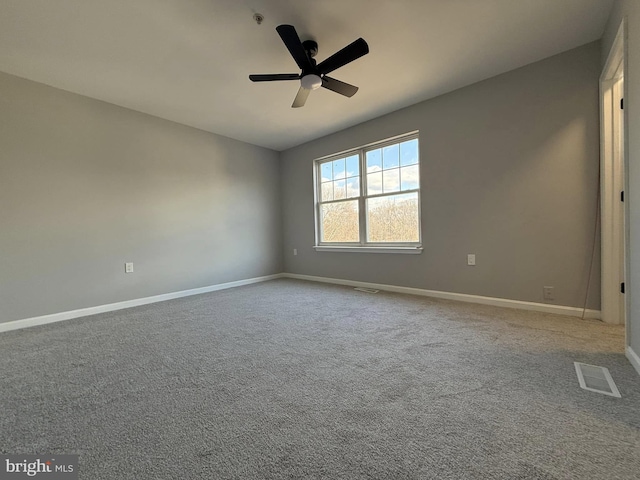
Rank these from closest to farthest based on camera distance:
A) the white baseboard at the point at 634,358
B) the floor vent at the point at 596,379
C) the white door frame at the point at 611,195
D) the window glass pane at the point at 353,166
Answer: the floor vent at the point at 596,379 → the white baseboard at the point at 634,358 → the white door frame at the point at 611,195 → the window glass pane at the point at 353,166

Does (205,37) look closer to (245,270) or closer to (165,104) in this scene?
(165,104)

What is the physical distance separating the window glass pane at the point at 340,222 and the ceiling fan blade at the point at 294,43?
2391mm

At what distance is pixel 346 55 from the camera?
207 cm

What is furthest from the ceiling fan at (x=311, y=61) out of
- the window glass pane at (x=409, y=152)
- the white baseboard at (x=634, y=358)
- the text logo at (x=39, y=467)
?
the white baseboard at (x=634, y=358)

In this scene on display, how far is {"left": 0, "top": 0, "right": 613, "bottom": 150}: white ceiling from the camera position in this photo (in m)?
1.95

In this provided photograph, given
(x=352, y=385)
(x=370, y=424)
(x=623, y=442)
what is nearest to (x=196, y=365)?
(x=352, y=385)

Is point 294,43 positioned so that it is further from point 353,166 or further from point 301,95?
point 353,166

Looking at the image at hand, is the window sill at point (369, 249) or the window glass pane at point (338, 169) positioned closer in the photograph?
the window sill at point (369, 249)

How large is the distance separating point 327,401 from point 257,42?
8.93ft

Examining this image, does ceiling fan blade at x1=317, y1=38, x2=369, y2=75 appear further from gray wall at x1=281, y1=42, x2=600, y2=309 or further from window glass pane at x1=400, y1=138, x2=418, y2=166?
window glass pane at x1=400, y1=138, x2=418, y2=166

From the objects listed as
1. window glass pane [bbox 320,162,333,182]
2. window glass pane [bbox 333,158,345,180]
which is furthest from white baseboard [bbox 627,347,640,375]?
window glass pane [bbox 320,162,333,182]

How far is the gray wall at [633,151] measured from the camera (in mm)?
1558

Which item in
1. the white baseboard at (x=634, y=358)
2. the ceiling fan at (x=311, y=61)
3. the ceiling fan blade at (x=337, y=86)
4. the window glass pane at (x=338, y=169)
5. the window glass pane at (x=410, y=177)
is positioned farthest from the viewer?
the window glass pane at (x=338, y=169)

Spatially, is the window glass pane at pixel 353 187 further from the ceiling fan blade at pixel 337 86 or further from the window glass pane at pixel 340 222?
the ceiling fan blade at pixel 337 86
